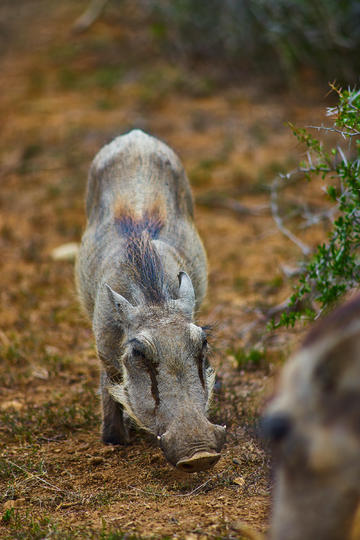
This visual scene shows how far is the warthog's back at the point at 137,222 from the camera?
4.06 meters

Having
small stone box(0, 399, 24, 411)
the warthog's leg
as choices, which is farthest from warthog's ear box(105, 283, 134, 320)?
small stone box(0, 399, 24, 411)

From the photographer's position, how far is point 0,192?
944cm

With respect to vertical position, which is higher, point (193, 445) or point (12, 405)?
point (193, 445)

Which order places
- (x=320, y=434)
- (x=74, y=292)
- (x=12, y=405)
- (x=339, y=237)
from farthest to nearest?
(x=74, y=292), (x=12, y=405), (x=339, y=237), (x=320, y=434)

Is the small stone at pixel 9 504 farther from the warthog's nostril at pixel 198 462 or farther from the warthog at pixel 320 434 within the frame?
the warthog at pixel 320 434

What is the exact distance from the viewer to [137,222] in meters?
4.40

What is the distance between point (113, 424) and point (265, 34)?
28.0 ft

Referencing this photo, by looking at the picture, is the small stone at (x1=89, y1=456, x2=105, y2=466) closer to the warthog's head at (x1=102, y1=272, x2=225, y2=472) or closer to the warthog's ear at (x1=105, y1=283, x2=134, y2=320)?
the warthog's head at (x1=102, y1=272, x2=225, y2=472)

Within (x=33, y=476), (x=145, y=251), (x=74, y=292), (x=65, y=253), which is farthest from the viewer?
(x=65, y=253)

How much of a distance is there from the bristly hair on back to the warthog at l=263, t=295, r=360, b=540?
1.96 meters

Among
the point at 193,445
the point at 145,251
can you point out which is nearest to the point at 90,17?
the point at 145,251

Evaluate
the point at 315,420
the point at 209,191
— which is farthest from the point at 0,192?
the point at 315,420

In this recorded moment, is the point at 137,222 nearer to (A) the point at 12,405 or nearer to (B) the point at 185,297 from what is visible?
(B) the point at 185,297

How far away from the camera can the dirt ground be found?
332 centimetres
